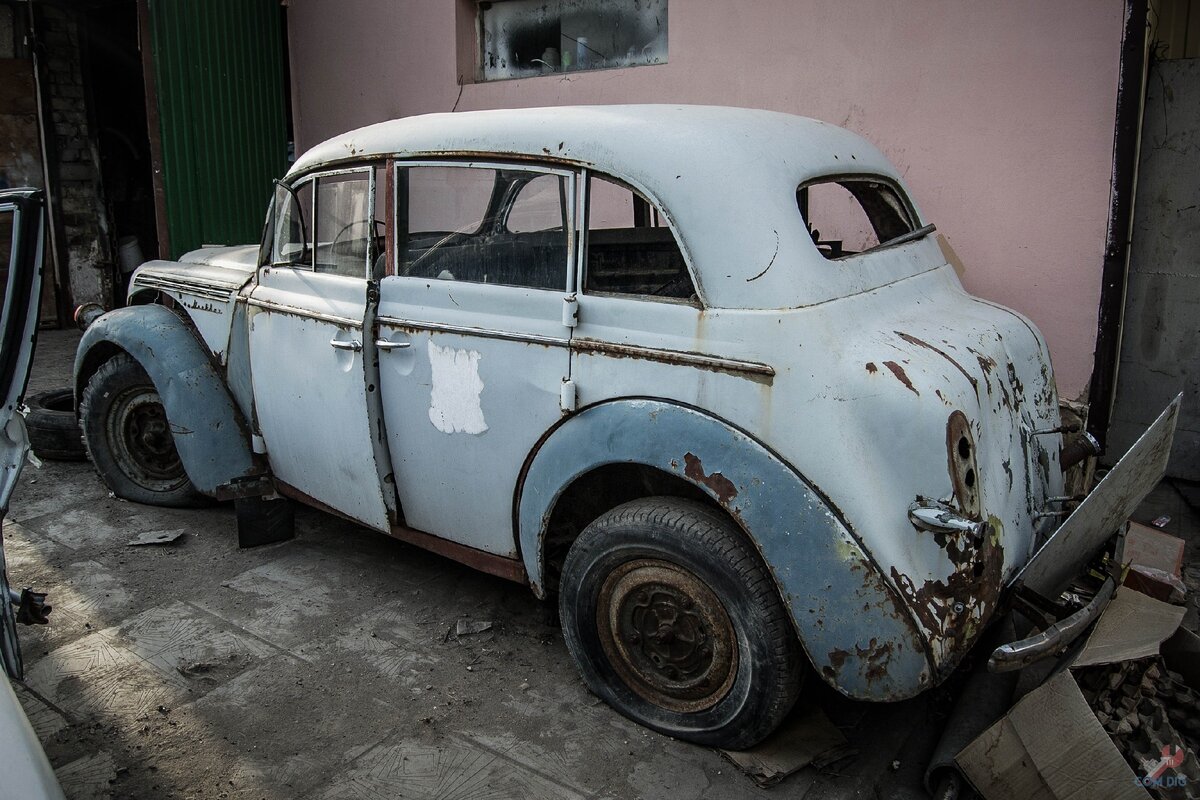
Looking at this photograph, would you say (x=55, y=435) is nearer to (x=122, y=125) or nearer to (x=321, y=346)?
(x=321, y=346)

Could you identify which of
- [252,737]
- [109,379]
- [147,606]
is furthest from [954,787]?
[109,379]

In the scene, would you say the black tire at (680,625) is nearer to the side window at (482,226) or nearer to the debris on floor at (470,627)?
the debris on floor at (470,627)

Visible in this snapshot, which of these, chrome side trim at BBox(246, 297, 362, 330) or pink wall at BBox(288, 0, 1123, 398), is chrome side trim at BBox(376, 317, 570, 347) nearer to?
chrome side trim at BBox(246, 297, 362, 330)

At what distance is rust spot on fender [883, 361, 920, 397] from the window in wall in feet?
13.5

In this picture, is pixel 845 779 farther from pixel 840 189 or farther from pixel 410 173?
pixel 840 189

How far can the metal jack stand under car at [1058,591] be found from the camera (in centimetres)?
241

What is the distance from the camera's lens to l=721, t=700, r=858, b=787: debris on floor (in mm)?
2645

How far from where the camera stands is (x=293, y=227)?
3904 mm

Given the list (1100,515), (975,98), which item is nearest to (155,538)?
(1100,515)

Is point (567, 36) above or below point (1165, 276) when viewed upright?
above

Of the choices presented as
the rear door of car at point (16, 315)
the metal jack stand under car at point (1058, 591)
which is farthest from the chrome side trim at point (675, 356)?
the rear door of car at point (16, 315)

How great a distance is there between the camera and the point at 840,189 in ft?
16.8

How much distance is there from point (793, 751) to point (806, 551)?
76cm
